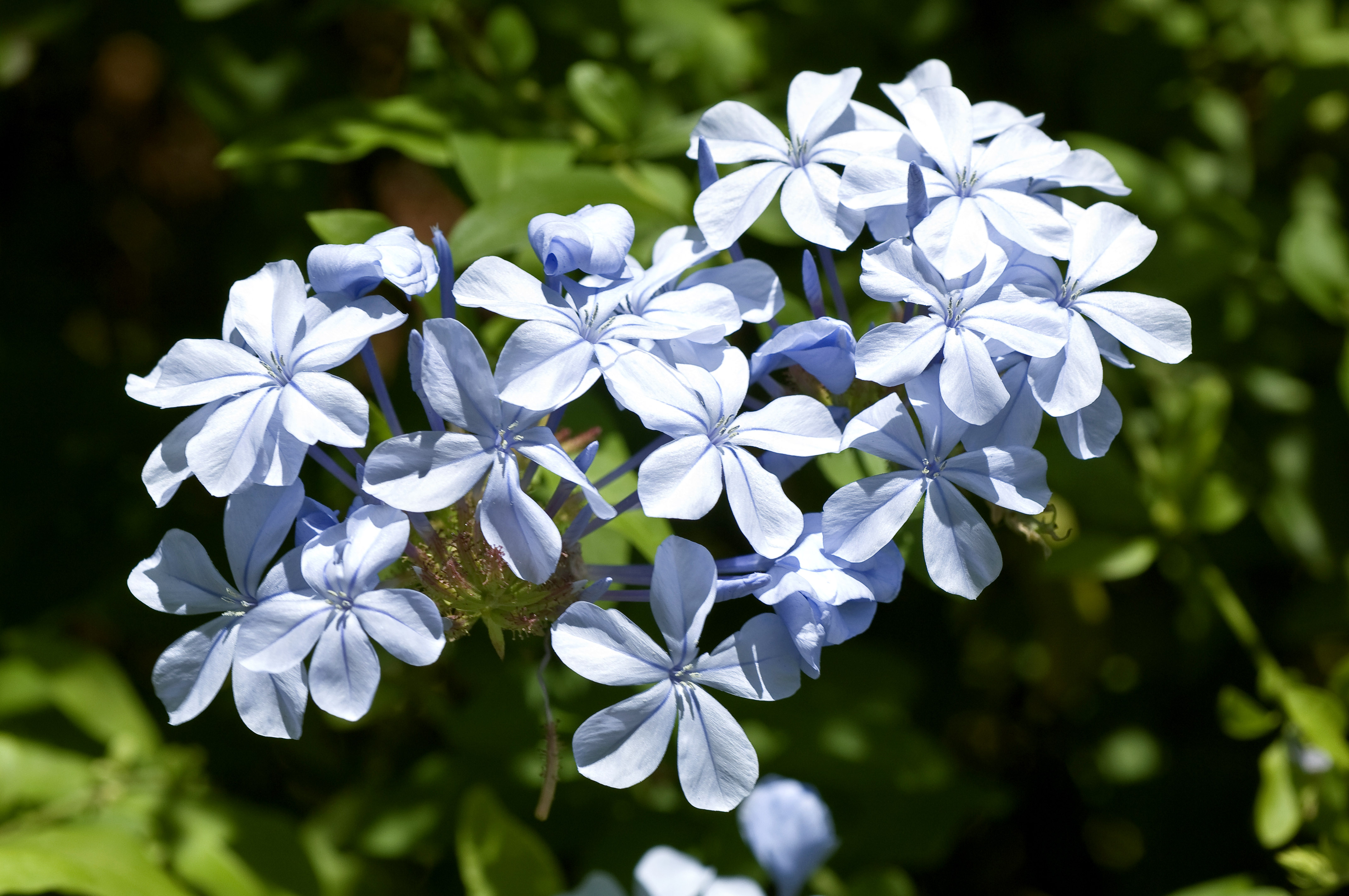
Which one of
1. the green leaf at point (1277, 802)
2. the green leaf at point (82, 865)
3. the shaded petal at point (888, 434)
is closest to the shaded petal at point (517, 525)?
the shaded petal at point (888, 434)

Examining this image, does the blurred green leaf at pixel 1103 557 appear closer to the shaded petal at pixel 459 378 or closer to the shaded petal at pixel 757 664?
the shaded petal at pixel 757 664

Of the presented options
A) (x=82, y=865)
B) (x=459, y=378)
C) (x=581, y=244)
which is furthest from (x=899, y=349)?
(x=82, y=865)

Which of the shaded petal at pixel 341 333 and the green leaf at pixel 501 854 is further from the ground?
the shaded petal at pixel 341 333

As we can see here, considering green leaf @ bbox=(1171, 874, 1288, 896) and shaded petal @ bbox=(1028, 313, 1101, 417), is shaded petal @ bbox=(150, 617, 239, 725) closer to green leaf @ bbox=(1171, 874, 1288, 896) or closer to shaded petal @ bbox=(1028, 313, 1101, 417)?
shaded petal @ bbox=(1028, 313, 1101, 417)

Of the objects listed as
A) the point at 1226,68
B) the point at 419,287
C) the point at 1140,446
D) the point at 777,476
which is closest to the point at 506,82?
the point at 419,287

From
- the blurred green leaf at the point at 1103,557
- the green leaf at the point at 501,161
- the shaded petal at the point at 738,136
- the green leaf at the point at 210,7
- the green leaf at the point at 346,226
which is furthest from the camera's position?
the green leaf at the point at 210,7

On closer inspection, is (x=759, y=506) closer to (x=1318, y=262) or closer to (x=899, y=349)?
(x=899, y=349)
